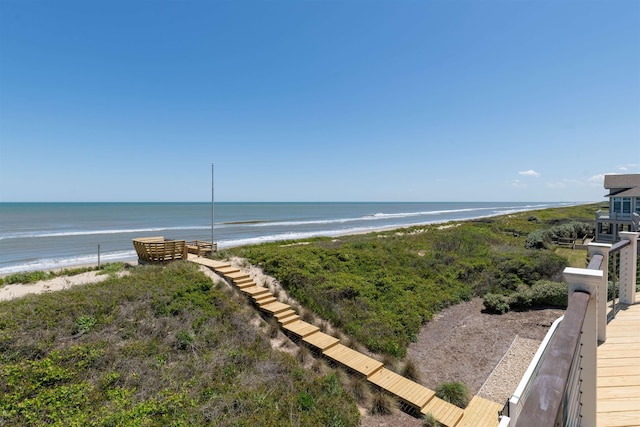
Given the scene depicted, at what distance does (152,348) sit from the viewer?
7.87 meters

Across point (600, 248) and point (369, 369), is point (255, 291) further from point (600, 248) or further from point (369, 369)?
point (600, 248)

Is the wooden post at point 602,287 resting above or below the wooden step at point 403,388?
above

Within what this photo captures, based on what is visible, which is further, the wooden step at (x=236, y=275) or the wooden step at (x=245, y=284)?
the wooden step at (x=236, y=275)

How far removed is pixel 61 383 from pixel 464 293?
15.2 m

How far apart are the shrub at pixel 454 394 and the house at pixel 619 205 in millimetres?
21998

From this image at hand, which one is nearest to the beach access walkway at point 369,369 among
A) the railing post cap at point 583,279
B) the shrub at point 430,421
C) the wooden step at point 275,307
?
the wooden step at point 275,307

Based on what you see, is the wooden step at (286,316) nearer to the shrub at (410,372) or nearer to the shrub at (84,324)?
the shrub at (410,372)

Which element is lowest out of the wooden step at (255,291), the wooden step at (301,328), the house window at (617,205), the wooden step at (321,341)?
the wooden step at (321,341)

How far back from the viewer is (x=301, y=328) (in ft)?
33.1

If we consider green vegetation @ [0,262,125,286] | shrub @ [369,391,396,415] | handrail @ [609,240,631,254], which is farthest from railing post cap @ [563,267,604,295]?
green vegetation @ [0,262,125,286]

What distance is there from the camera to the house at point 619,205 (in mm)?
21781

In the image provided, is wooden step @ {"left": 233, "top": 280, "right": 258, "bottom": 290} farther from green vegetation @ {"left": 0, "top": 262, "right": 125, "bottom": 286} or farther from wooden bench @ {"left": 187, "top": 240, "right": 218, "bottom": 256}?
green vegetation @ {"left": 0, "top": 262, "right": 125, "bottom": 286}

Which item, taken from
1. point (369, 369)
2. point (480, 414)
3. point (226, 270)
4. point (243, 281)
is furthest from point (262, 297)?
point (480, 414)

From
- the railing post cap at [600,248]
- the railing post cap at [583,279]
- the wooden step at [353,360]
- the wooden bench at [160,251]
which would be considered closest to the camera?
the railing post cap at [583,279]
